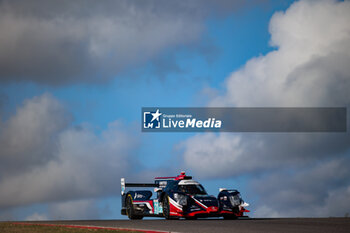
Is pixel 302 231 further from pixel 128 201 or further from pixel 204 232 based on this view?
pixel 128 201

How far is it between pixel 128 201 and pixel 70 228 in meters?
9.18

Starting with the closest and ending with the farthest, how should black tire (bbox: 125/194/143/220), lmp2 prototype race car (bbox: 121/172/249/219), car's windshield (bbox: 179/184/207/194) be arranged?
lmp2 prototype race car (bbox: 121/172/249/219)
car's windshield (bbox: 179/184/207/194)
black tire (bbox: 125/194/143/220)

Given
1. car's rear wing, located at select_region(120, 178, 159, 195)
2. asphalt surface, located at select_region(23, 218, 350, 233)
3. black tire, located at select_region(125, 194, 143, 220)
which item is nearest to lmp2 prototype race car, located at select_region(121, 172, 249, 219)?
black tire, located at select_region(125, 194, 143, 220)

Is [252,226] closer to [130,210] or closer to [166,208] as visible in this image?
[166,208]

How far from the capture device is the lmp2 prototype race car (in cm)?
2278

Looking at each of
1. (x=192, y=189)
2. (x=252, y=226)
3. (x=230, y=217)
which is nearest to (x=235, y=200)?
(x=230, y=217)

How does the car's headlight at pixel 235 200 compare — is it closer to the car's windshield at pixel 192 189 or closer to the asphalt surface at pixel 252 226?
the car's windshield at pixel 192 189

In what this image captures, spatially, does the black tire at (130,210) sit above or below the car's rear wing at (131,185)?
below

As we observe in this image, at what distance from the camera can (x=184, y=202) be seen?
22.9 metres

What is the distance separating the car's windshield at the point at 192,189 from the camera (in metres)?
24.2

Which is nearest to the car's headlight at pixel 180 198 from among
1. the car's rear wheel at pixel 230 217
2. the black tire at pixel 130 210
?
the car's rear wheel at pixel 230 217

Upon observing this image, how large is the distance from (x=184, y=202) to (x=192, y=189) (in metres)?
1.61

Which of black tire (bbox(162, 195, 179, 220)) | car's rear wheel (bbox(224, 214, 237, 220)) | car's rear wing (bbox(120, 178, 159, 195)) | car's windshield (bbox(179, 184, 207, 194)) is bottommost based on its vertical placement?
car's rear wheel (bbox(224, 214, 237, 220))

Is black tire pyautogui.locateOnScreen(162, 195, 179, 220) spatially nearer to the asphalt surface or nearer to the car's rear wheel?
the car's rear wheel
